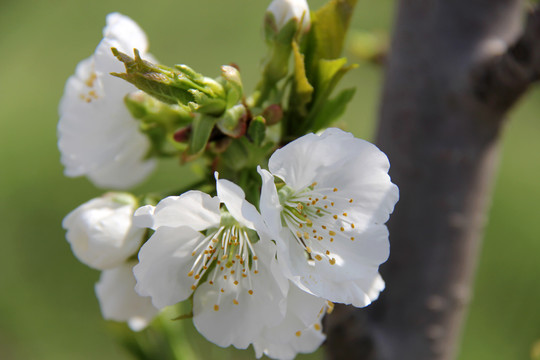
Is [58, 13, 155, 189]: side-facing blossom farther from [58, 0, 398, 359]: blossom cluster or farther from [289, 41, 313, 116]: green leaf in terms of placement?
[289, 41, 313, 116]: green leaf

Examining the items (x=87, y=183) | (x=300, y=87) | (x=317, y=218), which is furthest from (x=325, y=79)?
(x=87, y=183)

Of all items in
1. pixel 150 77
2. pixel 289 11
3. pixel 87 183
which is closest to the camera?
pixel 150 77

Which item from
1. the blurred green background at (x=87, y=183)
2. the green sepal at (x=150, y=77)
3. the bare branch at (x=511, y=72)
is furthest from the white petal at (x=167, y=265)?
the blurred green background at (x=87, y=183)

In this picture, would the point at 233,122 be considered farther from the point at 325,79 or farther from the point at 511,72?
the point at 511,72

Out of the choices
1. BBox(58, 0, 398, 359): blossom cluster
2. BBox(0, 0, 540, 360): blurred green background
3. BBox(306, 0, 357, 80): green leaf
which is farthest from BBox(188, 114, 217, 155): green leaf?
BBox(0, 0, 540, 360): blurred green background

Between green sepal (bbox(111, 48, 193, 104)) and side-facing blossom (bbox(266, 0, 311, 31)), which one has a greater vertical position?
green sepal (bbox(111, 48, 193, 104))

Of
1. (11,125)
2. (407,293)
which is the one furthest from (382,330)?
(11,125)
